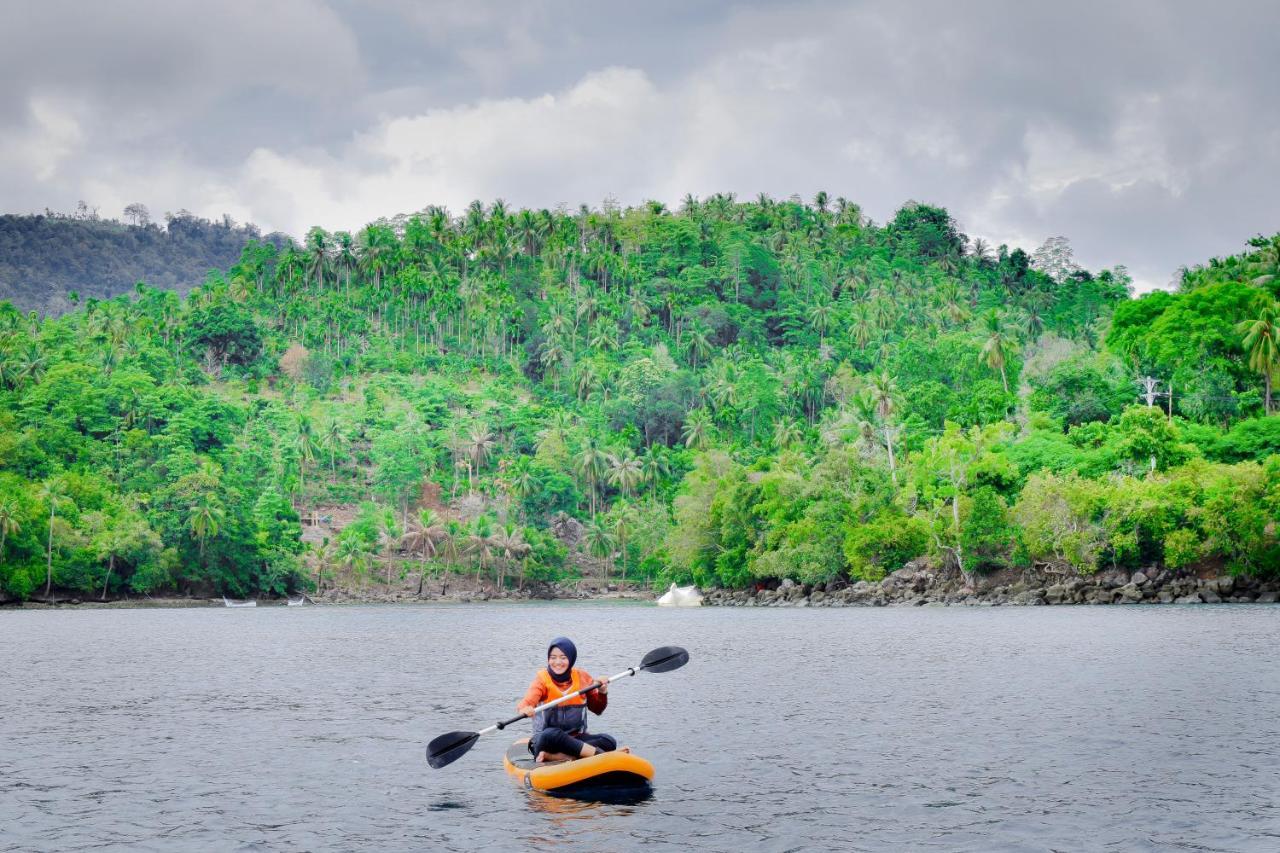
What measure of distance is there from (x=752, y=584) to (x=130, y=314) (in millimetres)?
109425

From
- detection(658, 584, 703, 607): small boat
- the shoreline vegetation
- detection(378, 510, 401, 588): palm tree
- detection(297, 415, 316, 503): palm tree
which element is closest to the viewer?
the shoreline vegetation

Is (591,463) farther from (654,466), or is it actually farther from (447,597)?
(447,597)

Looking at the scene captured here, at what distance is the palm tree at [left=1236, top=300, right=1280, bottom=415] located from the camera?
8800 centimetres

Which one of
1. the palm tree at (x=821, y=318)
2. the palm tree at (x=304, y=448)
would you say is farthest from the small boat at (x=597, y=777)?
the palm tree at (x=821, y=318)

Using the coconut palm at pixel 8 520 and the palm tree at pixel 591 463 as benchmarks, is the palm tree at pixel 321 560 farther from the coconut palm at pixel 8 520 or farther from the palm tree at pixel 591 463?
the palm tree at pixel 591 463

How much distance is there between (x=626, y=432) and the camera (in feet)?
526

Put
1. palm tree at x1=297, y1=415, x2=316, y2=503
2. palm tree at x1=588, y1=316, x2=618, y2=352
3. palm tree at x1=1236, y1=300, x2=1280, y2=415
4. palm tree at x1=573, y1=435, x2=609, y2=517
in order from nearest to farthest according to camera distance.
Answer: palm tree at x1=1236, y1=300, x2=1280, y2=415 < palm tree at x1=297, y1=415, x2=316, y2=503 < palm tree at x1=573, y1=435, x2=609, y2=517 < palm tree at x1=588, y1=316, x2=618, y2=352

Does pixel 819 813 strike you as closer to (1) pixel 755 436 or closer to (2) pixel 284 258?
(1) pixel 755 436

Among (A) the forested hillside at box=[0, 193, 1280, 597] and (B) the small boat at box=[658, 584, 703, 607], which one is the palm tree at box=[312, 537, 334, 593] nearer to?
(A) the forested hillside at box=[0, 193, 1280, 597]

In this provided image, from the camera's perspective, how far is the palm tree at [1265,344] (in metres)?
88.0

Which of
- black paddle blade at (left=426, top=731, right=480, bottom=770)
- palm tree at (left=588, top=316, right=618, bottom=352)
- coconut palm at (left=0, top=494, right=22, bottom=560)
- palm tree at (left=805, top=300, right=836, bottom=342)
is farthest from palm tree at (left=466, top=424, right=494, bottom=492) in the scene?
black paddle blade at (left=426, top=731, right=480, bottom=770)

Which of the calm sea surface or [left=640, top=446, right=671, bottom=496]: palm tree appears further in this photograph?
[left=640, top=446, right=671, bottom=496]: palm tree

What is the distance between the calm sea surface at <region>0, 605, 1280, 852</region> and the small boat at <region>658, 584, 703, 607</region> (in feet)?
181

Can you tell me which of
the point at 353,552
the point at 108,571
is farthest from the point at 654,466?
the point at 108,571
